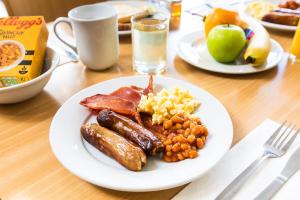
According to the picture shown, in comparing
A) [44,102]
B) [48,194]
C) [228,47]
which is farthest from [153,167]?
[228,47]

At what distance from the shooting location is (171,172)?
0.57 meters

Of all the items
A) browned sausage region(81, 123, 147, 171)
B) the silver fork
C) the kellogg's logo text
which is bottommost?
the silver fork

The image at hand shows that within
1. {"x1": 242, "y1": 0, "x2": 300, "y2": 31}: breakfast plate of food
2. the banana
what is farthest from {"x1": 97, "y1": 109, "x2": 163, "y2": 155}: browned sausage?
{"x1": 242, "y1": 0, "x2": 300, "y2": 31}: breakfast plate of food

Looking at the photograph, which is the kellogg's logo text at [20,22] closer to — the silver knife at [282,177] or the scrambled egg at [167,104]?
the scrambled egg at [167,104]

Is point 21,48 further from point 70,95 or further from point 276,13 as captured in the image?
point 276,13

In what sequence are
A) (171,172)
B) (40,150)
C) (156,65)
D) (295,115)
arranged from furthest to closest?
1. (156,65)
2. (295,115)
3. (40,150)
4. (171,172)

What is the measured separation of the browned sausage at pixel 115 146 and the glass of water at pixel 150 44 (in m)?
0.39

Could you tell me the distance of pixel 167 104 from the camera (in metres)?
0.73

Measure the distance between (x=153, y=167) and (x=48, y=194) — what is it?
8.6 inches

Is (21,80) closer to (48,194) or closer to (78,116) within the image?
(78,116)

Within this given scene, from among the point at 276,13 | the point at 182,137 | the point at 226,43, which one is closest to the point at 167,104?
the point at 182,137

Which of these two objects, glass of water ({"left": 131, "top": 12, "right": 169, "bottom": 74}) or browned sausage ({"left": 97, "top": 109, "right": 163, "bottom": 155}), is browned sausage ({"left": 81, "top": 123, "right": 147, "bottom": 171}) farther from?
glass of water ({"left": 131, "top": 12, "right": 169, "bottom": 74})

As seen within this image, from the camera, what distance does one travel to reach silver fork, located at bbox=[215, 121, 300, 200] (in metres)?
0.57

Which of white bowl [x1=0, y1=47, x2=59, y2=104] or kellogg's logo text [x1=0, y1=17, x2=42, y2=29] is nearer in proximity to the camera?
white bowl [x1=0, y1=47, x2=59, y2=104]
